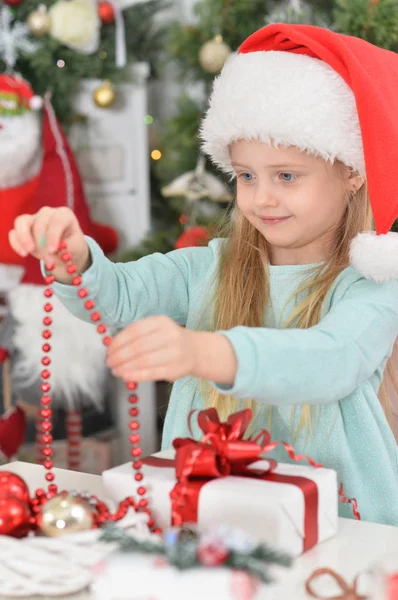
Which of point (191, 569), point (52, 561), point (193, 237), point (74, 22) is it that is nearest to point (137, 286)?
point (52, 561)

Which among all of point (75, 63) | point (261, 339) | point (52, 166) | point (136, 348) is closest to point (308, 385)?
point (261, 339)

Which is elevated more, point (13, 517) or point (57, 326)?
point (13, 517)

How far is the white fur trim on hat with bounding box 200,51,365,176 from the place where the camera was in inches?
44.4

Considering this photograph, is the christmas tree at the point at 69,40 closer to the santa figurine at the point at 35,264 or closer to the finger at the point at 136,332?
the santa figurine at the point at 35,264

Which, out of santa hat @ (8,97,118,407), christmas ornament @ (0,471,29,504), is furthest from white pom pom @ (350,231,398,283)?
santa hat @ (8,97,118,407)

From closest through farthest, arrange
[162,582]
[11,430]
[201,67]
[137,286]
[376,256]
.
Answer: [162,582] < [376,256] < [137,286] < [201,67] < [11,430]

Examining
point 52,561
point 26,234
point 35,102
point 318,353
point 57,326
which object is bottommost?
point 57,326

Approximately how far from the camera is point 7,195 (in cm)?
250

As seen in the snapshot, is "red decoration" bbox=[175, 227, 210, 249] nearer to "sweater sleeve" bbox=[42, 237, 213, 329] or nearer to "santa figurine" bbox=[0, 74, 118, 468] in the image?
"santa figurine" bbox=[0, 74, 118, 468]

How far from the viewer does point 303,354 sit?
898 millimetres

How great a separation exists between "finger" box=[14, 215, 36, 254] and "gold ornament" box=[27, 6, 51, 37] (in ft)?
5.50

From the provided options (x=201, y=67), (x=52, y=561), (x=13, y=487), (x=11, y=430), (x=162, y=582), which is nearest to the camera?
(x=162, y=582)

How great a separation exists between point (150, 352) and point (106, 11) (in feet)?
6.64

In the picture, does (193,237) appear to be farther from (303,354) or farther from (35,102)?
(303,354)
